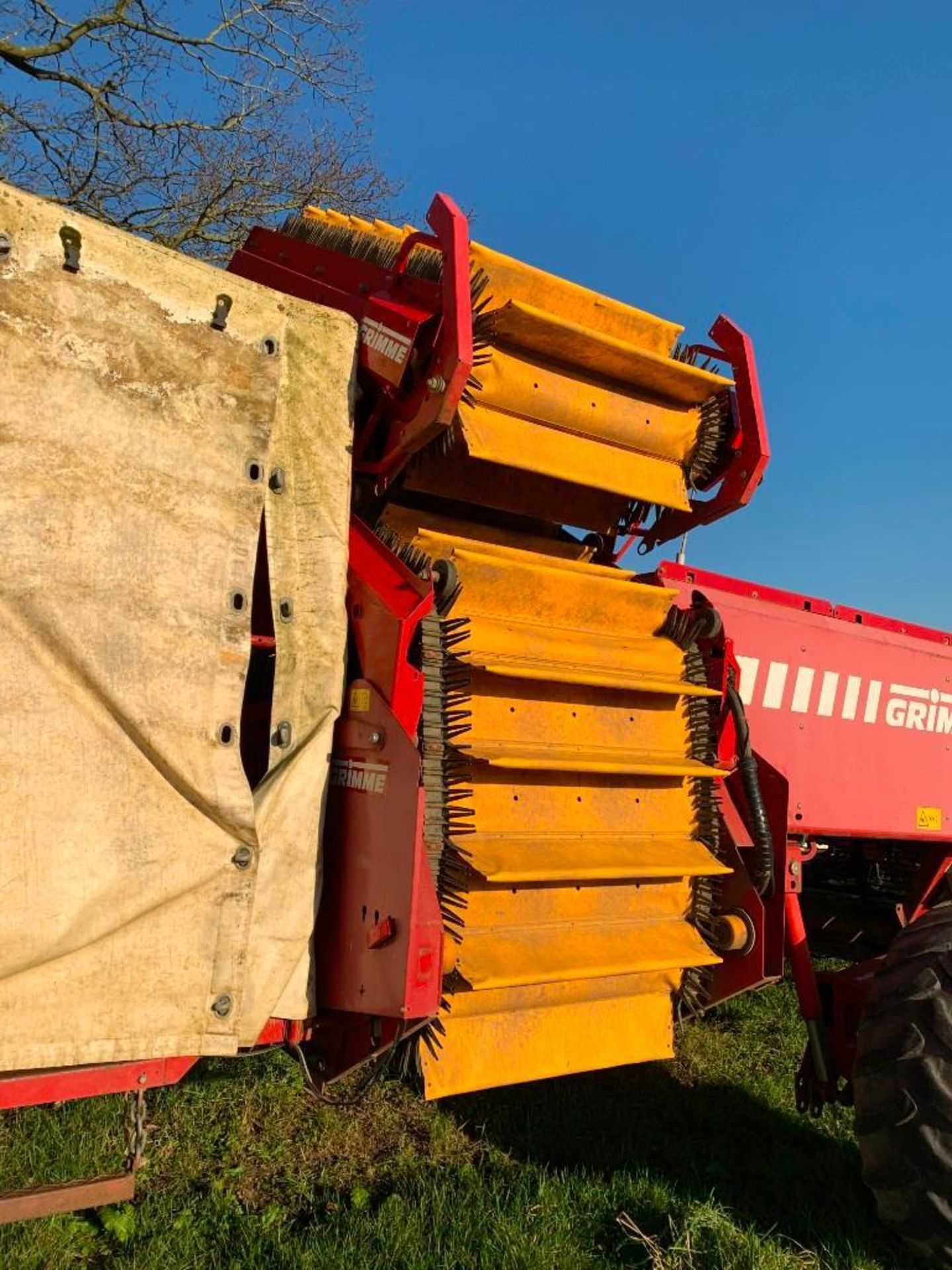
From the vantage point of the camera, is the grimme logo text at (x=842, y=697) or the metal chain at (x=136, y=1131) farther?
the grimme logo text at (x=842, y=697)

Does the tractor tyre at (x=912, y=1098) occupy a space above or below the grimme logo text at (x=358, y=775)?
below

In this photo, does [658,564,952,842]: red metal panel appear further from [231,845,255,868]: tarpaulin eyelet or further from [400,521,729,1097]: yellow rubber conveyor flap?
[231,845,255,868]: tarpaulin eyelet

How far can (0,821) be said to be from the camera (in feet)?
7.45

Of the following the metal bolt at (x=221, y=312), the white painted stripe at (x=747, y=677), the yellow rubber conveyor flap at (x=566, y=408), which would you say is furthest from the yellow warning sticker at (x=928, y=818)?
the metal bolt at (x=221, y=312)

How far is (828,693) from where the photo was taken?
446 cm

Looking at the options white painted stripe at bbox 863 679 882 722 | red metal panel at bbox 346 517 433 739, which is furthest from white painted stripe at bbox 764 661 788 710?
red metal panel at bbox 346 517 433 739

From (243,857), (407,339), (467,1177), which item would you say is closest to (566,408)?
(407,339)

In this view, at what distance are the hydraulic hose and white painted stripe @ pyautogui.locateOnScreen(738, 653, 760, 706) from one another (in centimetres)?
42

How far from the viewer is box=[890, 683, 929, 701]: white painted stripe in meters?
4.73

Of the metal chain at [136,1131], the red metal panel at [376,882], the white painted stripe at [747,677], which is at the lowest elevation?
the metal chain at [136,1131]

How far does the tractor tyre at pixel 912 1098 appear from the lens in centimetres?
301

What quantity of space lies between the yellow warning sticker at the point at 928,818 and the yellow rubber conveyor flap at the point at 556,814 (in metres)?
1.54

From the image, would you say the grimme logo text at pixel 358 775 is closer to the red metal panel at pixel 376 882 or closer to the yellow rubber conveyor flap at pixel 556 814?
the red metal panel at pixel 376 882

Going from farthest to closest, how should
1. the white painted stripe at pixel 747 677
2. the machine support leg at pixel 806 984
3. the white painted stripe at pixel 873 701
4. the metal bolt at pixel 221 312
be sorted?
the white painted stripe at pixel 873 701 → the white painted stripe at pixel 747 677 → the machine support leg at pixel 806 984 → the metal bolt at pixel 221 312
